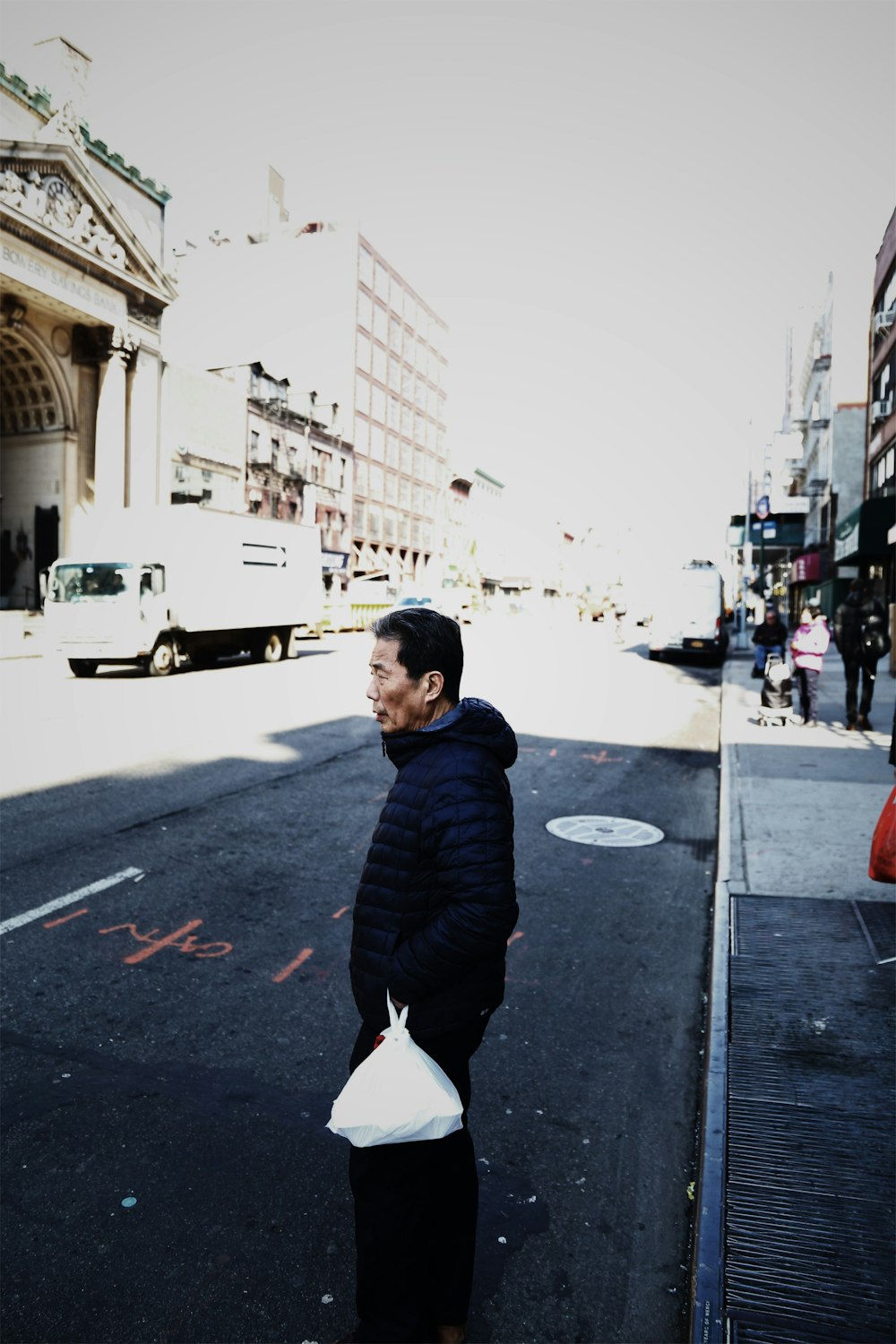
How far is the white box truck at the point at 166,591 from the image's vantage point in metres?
19.0

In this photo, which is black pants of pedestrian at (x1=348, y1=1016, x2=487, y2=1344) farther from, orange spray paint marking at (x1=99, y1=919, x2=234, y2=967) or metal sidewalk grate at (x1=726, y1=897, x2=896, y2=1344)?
orange spray paint marking at (x1=99, y1=919, x2=234, y2=967)

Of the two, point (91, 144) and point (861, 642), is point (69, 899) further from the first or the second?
point (91, 144)

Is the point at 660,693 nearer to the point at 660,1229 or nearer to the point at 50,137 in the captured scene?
the point at 660,1229

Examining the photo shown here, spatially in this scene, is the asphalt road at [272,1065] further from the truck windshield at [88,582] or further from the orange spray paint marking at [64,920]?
the truck windshield at [88,582]

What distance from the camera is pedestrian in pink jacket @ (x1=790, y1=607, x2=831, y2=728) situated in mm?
13469

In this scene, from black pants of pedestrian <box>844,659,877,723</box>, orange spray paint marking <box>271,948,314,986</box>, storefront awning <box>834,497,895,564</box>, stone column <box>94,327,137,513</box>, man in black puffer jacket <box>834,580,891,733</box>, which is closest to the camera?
orange spray paint marking <box>271,948,314,986</box>

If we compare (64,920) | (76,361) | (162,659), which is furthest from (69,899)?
(76,361)

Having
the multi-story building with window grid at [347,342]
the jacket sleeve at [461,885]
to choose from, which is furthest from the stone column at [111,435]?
the jacket sleeve at [461,885]

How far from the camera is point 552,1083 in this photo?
3.89 meters

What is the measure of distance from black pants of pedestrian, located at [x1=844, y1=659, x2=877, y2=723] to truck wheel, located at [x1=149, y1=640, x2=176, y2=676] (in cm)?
1383

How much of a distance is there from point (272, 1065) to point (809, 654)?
1160cm

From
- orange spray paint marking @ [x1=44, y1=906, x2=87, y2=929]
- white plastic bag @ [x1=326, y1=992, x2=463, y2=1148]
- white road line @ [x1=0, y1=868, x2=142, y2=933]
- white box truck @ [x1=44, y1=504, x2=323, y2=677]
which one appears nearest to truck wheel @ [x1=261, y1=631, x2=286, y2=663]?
white box truck @ [x1=44, y1=504, x2=323, y2=677]

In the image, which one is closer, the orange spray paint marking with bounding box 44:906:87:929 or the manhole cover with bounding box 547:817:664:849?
the orange spray paint marking with bounding box 44:906:87:929

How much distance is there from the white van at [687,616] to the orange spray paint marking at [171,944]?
23.1 meters
